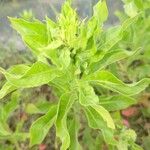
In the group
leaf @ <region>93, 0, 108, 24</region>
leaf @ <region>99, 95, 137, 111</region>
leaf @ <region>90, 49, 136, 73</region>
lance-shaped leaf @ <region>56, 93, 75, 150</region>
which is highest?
leaf @ <region>93, 0, 108, 24</region>

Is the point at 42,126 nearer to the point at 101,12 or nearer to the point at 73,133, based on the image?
the point at 73,133

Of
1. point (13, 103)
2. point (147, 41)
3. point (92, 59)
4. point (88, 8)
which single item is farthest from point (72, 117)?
point (88, 8)

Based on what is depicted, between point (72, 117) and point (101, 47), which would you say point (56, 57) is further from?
point (72, 117)

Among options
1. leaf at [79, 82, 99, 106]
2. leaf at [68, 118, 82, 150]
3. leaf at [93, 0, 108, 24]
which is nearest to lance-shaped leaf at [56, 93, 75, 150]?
leaf at [79, 82, 99, 106]

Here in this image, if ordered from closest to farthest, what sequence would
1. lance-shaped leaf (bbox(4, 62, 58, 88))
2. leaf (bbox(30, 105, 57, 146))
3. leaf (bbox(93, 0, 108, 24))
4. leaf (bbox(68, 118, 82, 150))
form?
lance-shaped leaf (bbox(4, 62, 58, 88)) → leaf (bbox(93, 0, 108, 24)) → leaf (bbox(30, 105, 57, 146)) → leaf (bbox(68, 118, 82, 150))

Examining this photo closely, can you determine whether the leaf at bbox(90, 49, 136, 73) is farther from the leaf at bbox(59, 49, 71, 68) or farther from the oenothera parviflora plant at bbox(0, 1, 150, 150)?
the leaf at bbox(59, 49, 71, 68)

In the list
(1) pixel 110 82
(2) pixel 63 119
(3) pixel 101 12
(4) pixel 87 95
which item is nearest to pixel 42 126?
(2) pixel 63 119
